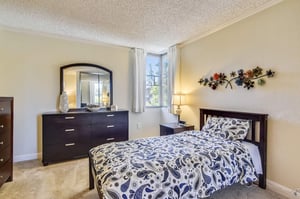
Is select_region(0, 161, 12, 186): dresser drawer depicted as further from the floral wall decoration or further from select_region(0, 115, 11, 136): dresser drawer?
the floral wall decoration

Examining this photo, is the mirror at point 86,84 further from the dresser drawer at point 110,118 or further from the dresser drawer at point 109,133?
the dresser drawer at point 109,133

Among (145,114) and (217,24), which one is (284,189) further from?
(145,114)

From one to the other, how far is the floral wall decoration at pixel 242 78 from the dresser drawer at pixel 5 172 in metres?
3.39

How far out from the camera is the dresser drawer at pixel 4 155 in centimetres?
235

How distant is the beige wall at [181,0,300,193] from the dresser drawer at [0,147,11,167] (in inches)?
130

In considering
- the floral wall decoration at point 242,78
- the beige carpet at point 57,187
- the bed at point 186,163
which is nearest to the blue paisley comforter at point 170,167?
the bed at point 186,163

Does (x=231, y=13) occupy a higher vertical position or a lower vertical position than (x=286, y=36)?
higher

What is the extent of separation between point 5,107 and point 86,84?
171 cm

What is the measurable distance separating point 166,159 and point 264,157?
1.48 m

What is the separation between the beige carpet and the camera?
2238 mm

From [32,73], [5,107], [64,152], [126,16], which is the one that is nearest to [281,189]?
[126,16]

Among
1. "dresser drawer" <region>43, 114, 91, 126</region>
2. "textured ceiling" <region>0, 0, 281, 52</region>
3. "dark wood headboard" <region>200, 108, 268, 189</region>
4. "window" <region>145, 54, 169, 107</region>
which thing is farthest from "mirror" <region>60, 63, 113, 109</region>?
"dark wood headboard" <region>200, 108, 268, 189</region>

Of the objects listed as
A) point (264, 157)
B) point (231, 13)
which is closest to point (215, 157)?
point (264, 157)

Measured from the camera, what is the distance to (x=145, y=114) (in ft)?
15.6
